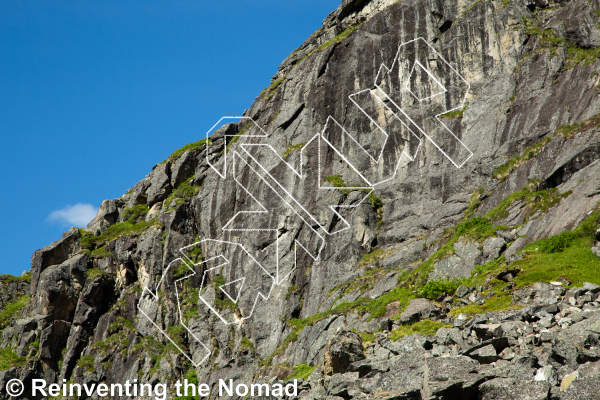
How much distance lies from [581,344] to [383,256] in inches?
820

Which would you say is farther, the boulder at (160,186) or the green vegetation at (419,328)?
the boulder at (160,186)

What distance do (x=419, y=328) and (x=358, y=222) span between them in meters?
17.1

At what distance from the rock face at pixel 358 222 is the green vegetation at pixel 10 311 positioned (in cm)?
37

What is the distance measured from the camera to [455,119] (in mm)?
37344

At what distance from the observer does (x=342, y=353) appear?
53.7 feet

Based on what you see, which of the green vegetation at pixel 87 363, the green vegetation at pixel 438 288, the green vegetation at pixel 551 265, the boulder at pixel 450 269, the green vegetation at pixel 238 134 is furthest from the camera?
the green vegetation at pixel 238 134

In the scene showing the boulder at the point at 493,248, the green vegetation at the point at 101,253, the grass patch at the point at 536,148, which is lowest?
the boulder at the point at 493,248

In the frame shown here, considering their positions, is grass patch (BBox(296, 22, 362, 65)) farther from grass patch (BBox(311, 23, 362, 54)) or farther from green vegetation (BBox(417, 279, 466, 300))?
green vegetation (BBox(417, 279, 466, 300))

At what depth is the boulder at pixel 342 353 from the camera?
53.7 ft

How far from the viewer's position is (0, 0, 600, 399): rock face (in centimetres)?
2133

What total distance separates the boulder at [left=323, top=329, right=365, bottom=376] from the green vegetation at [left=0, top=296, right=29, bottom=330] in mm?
45485

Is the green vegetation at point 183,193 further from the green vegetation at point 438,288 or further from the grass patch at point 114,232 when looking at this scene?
the green vegetation at point 438,288

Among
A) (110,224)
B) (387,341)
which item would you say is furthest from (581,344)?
(110,224)
